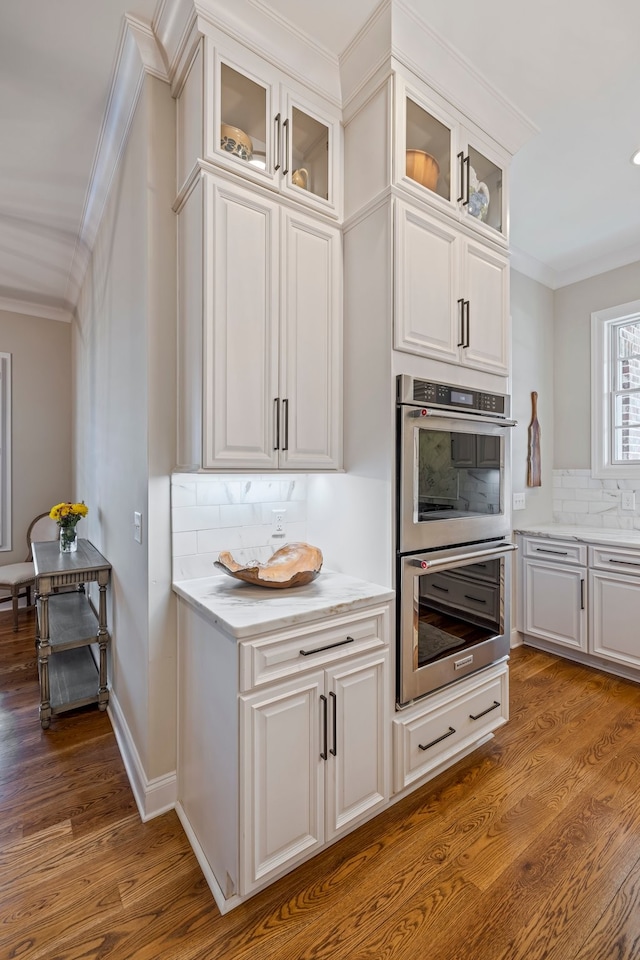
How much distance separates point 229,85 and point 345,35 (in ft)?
1.81

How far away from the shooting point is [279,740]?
140cm

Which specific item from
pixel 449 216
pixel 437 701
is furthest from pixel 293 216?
pixel 437 701

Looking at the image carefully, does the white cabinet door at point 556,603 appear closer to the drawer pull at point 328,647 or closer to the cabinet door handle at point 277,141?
the drawer pull at point 328,647

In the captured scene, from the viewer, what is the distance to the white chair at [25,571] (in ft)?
11.9

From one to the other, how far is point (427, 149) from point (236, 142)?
0.85 m

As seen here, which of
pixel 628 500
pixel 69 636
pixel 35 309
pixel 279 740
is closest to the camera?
pixel 279 740

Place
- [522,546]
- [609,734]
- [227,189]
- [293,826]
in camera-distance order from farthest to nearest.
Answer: [522,546] < [609,734] < [227,189] < [293,826]

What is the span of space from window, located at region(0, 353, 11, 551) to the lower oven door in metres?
4.13

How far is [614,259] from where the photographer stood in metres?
3.48

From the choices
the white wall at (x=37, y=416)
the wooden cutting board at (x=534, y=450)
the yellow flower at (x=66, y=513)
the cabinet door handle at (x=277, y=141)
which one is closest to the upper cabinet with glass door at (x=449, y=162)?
the cabinet door handle at (x=277, y=141)

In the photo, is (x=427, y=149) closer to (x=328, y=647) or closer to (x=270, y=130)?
(x=270, y=130)

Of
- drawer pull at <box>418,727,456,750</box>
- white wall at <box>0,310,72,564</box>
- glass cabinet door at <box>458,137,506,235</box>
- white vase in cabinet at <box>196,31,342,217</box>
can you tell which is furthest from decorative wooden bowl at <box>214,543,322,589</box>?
white wall at <box>0,310,72,564</box>

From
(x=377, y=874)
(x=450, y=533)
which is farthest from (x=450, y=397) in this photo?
(x=377, y=874)

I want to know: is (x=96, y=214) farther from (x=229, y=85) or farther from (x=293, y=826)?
(x=293, y=826)
